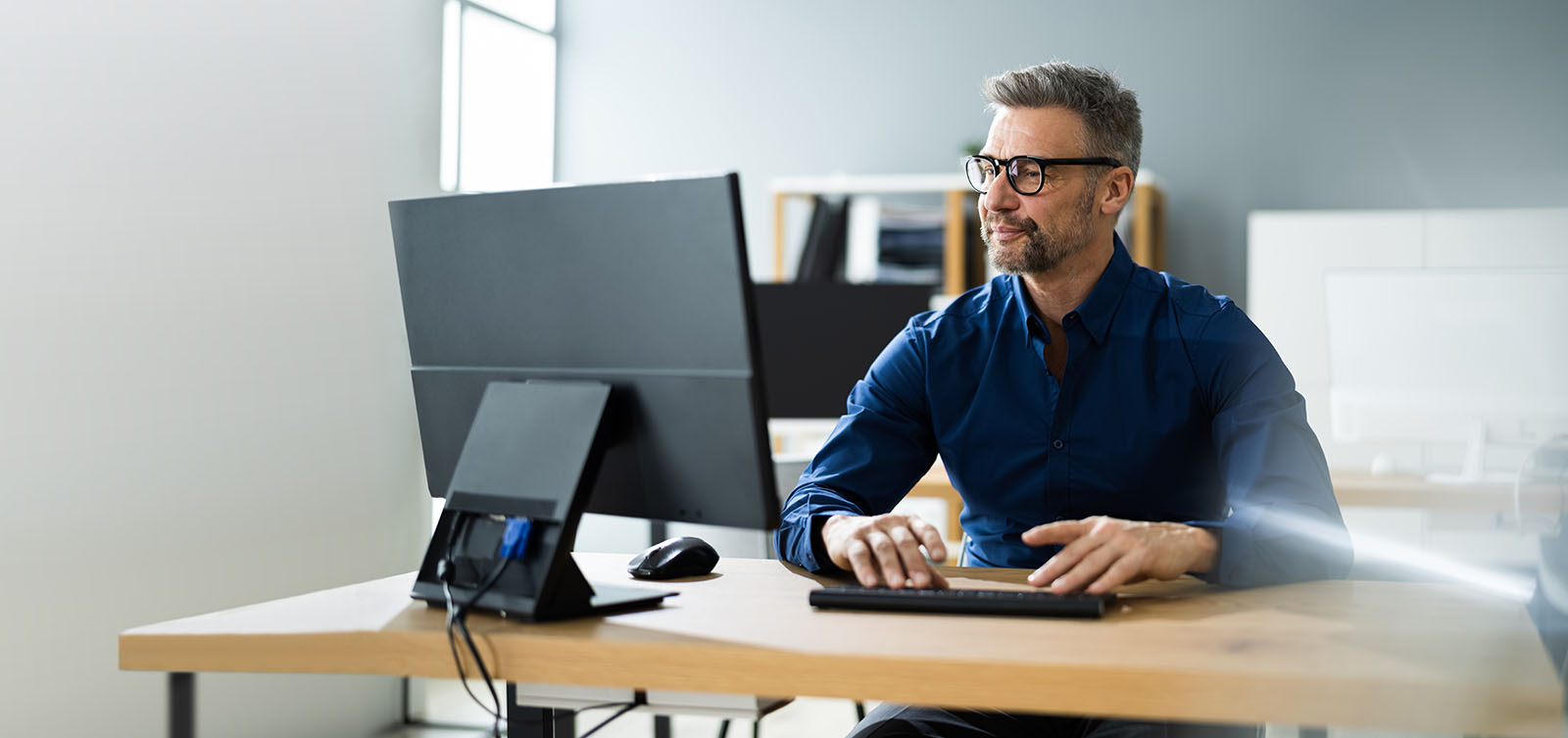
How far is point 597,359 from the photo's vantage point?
1.23m

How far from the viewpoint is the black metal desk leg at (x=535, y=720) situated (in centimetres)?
130

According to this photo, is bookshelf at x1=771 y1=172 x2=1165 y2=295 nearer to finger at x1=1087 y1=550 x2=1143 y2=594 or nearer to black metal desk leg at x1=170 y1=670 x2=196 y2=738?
finger at x1=1087 y1=550 x2=1143 y2=594

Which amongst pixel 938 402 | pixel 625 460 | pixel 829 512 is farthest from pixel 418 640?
pixel 938 402

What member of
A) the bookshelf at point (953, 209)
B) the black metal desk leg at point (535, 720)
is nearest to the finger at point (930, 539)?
the black metal desk leg at point (535, 720)

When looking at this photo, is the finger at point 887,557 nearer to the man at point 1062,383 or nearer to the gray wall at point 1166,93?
the man at point 1062,383

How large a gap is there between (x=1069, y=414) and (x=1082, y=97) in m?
0.42

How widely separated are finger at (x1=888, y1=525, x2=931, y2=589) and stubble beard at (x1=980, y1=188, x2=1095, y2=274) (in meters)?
0.54

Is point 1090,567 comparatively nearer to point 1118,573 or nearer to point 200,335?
point 1118,573

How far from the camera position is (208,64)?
2719 millimetres

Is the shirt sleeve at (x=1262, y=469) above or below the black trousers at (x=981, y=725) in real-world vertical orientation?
above

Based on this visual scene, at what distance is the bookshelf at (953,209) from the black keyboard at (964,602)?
3.19 m

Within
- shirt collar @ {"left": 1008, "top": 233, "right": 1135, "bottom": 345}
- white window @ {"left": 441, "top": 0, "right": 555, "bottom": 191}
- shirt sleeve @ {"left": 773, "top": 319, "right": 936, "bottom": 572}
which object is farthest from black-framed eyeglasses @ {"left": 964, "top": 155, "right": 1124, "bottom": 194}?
white window @ {"left": 441, "top": 0, "right": 555, "bottom": 191}

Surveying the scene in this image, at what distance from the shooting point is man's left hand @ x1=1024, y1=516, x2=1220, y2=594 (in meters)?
1.21

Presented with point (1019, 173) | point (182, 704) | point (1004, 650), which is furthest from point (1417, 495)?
point (182, 704)
